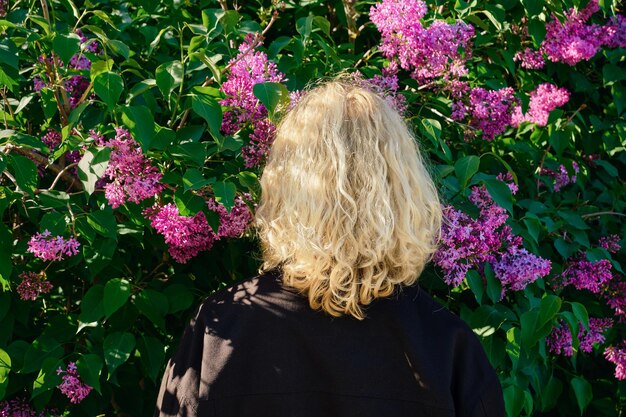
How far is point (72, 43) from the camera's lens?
1.78 m

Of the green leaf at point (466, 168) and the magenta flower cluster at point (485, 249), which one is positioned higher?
the green leaf at point (466, 168)

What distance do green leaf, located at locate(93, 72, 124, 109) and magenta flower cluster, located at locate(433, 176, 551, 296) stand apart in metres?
0.80

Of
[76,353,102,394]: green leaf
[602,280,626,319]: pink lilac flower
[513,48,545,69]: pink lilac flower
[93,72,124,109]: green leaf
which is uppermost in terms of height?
[93,72,124,109]: green leaf

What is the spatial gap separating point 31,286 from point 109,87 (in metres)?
0.59

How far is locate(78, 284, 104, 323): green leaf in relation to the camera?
1.97m

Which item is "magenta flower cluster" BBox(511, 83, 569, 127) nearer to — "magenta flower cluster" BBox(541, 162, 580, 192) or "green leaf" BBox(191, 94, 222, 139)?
"magenta flower cluster" BBox(541, 162, 580, 192)

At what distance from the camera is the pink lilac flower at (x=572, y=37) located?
8.76 ft

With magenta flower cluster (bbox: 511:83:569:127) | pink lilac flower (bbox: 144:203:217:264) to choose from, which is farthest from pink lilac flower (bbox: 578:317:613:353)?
pink lilac flower (bbox: 144:203:217:264)

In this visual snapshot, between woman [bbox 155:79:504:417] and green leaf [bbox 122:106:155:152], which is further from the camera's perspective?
green leaf [bbox 122:106:155:152]

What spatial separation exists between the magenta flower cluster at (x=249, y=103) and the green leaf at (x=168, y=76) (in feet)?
0.35

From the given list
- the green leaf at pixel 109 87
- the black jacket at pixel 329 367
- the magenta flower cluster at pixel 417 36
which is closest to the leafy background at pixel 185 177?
the green leaf at pixel 109 87

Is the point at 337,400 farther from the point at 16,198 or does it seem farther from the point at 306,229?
the point at 16,198

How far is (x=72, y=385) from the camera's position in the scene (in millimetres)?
1949

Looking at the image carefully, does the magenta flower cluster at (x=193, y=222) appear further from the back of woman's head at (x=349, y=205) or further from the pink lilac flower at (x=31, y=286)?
the pink lilac flower at (x=31, y=286)
